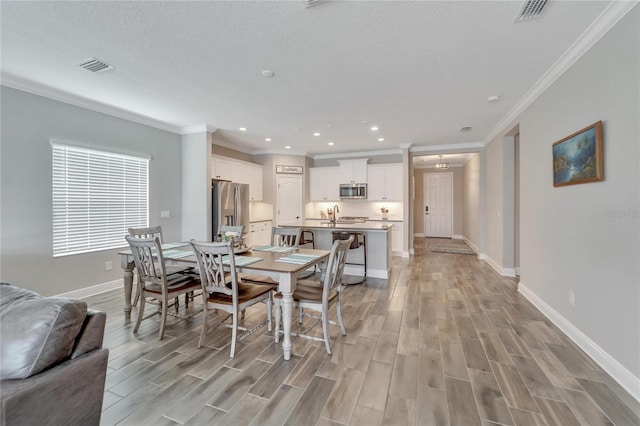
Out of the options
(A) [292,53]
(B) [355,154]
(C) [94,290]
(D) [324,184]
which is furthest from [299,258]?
(B) [355,154]

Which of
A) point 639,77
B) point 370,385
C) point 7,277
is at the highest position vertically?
point 639,77

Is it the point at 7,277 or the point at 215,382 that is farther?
the point at 7,277

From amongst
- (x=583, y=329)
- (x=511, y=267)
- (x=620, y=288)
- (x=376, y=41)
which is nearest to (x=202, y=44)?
(x=376, y=41)

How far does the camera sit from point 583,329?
243 cm

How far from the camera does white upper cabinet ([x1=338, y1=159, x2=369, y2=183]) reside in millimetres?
7191

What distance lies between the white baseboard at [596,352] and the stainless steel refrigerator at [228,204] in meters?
4.57

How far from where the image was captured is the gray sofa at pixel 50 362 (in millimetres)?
926

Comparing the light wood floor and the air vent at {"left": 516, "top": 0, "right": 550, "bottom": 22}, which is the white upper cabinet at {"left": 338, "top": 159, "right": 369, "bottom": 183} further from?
the air vent at {"left": 516, "top": 0, "right": 550, "bottom": 22}

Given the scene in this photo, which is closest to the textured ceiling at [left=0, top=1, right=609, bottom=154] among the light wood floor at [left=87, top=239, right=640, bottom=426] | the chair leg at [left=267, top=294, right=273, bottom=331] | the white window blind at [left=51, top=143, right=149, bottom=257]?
the white window blind at [left=51, top=143, right=149, bottom=257]

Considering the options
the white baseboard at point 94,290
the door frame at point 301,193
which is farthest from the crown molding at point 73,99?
the door frame at point 301,193

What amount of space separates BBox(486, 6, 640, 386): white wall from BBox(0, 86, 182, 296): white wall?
18.7 ft

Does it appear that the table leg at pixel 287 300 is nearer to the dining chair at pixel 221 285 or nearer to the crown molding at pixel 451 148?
the dining chair at pixel 221 285

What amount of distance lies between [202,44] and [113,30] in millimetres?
670

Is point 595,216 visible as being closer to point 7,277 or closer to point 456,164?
point 7,277
